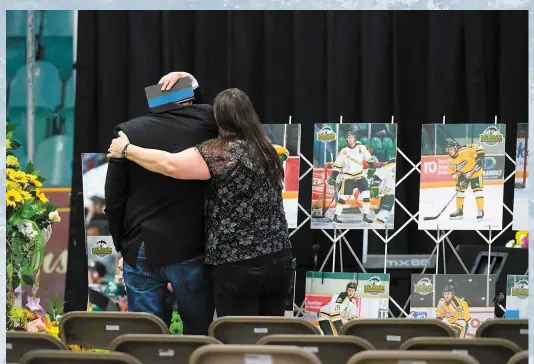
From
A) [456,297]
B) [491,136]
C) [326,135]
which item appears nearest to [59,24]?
[326,135]

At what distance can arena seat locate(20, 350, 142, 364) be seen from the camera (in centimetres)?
283

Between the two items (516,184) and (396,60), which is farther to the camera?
(396,60)

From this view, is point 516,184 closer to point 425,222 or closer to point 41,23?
point 425,222

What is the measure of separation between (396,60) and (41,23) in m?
2.66

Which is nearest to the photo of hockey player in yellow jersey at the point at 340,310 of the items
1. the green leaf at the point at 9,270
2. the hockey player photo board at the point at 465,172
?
the hockey player photo board at the point at 465,172

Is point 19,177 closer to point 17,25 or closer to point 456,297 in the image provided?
point 456,297

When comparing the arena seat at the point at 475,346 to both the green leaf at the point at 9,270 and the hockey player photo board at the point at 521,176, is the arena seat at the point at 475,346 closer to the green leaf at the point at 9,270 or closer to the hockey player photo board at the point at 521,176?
the green leaf at the point at 9,270

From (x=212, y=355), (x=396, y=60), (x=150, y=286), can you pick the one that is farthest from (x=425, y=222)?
(x=212, y=355)

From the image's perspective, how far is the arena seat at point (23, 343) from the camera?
131 inches

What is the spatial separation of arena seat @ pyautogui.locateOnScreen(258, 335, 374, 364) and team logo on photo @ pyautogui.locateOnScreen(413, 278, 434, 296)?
259cm

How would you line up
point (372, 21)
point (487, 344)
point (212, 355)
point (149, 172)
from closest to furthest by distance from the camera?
point (212, 355)
point (487, 344)
point (149, 172)
point (372, 21)

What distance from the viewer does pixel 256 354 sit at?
2785mm

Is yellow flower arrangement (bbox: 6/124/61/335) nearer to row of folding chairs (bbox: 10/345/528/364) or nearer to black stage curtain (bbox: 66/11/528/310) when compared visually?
row of folding chairs (bbox: 10/345/528/364)

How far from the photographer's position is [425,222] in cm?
583
